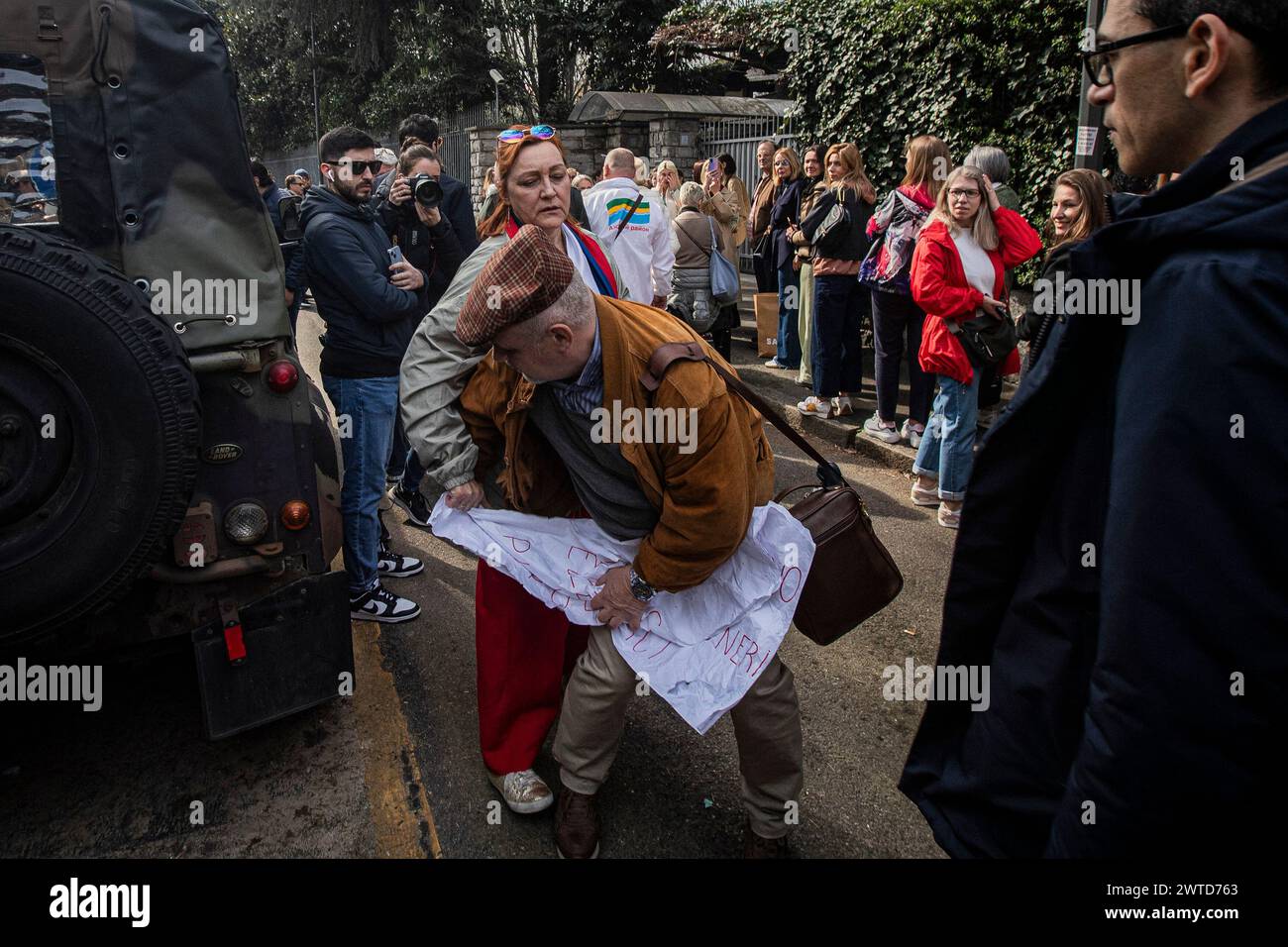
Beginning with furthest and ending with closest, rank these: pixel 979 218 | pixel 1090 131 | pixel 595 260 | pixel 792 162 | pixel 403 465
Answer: pixel 792 162 < pixel 403 465 < pixel 1090 131 < pixel 979 218 < pixel 595 260

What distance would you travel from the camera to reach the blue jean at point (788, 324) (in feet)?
29.8

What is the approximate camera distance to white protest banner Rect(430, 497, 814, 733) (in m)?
2.59

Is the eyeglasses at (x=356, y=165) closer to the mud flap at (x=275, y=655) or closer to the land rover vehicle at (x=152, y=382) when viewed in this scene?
the land rover vehicle at (x=152, y=382)

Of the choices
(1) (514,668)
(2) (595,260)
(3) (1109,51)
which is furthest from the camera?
(2) (595,260)

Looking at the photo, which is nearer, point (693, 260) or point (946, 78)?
point (693, 260)

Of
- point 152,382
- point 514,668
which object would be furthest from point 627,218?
point 152,382

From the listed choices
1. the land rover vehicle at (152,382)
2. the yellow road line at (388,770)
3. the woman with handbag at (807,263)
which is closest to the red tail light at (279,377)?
the land rover vehicle at (152,382)

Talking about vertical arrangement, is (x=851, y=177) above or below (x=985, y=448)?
above

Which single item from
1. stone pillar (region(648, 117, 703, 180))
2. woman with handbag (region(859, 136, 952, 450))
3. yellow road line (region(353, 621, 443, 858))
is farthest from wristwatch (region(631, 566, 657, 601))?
stone pillar (region(648, 117, 703, 180))

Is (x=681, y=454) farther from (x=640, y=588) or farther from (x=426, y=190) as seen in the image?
(x=426, y=190)

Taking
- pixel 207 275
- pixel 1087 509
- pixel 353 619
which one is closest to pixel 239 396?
pixel 207 275

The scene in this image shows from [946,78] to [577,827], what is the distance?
809 cm

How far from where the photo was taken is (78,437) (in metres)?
2.69

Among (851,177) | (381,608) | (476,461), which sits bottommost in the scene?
(381,608)
